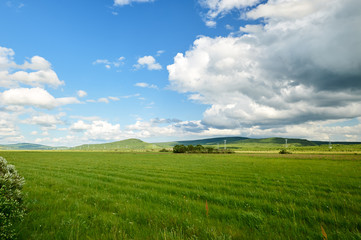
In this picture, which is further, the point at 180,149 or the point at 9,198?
the point at 180,149

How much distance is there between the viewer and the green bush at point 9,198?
15.6ft

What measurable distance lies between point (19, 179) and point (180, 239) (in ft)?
21.4

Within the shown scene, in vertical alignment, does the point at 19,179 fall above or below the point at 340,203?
above

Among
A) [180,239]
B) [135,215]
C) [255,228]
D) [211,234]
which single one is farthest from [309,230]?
[135,215]

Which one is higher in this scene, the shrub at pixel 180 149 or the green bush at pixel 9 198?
the green bush at pixel 9 198

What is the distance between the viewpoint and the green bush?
4.74 meters

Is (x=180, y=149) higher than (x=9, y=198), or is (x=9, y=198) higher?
(x=9, y=198)

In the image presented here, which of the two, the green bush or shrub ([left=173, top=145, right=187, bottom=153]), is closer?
the green bush

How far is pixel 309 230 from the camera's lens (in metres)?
5.55

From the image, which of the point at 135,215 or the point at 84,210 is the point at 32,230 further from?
the point at 135,215

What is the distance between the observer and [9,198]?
6094 mm

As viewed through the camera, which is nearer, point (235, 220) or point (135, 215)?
point (235, 220)

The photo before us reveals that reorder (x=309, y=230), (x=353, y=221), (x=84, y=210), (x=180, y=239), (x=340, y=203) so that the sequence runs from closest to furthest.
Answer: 1. (x=180, y=239)
2. (x=309, y=230)
3. (x=353, y=221)
4. (x=84, y=210)
5. (x=340, y=203)

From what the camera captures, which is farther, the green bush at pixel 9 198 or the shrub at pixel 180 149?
the shrub at pixel 180 149
